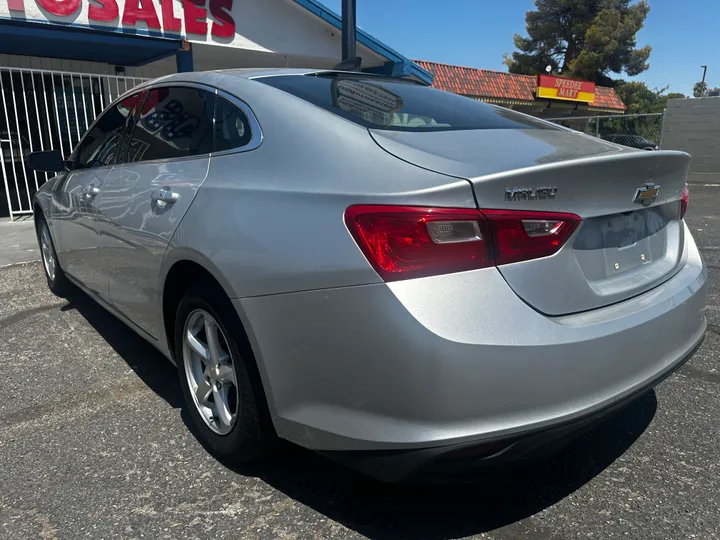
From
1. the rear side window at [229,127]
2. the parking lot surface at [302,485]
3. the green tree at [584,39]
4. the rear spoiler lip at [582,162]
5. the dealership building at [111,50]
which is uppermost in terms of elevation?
the green tree at [584,39]

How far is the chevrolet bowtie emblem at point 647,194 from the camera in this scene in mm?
2016

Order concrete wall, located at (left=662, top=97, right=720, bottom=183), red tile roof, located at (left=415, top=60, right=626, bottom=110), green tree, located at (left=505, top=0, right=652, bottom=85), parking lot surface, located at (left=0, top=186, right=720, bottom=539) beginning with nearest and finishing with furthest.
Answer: parking lot surface, located at (left=0, top=186, right=720, bottom=539) < concrete wall, located at (left=662, top=97, right=720, bottom=183) < red tile roof, located at (left=415, top=60, right=626, bottom=110) < green tree, located at (left=505, top=0, right=652, bottom=85)

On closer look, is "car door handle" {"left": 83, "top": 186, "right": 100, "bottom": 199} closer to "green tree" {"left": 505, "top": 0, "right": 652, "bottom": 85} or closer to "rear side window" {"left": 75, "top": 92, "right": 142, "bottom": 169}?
"rear side window" {"left": 75, "top": 92, "right": 142, "bottom": 169}

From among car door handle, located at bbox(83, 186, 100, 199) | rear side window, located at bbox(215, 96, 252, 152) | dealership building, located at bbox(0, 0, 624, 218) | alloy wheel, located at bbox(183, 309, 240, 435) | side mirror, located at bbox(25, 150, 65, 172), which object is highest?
dealership building, located at bbox(0, 0, 624, 218)

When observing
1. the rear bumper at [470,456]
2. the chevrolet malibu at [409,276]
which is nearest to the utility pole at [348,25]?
the chevrolet malibu at [409,276]

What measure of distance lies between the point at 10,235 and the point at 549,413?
813 centimetres

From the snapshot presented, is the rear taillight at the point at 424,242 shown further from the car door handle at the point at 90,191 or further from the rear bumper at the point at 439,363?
the car door handle at the point at 90,191

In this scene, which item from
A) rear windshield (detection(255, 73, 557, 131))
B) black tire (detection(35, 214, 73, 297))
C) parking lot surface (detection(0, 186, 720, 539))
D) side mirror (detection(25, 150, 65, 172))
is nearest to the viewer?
parking lot surface (detection(0, 186, 720, 539))

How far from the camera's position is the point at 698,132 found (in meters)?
15.3

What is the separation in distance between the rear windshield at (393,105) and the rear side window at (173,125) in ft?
1.08

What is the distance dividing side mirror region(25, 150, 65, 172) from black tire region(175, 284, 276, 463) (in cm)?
252

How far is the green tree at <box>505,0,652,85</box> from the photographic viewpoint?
37.7 metres

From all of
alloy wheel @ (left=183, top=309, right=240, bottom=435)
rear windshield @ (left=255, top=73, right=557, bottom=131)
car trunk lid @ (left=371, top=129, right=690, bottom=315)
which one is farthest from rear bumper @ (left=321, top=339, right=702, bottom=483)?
rear windshield @ (left=255, top=73, right=557, bottom=131)

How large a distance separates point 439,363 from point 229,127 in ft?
4.55
